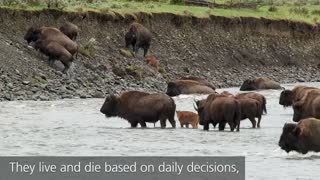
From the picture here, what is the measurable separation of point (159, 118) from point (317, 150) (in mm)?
6793

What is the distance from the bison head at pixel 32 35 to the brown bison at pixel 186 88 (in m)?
5.99

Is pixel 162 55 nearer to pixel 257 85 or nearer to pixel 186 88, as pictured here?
pixel 257 85

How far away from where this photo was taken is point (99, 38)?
158 ft

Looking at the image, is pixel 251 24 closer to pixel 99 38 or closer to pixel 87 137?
pixel 99 38

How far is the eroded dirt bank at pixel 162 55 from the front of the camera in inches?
1542

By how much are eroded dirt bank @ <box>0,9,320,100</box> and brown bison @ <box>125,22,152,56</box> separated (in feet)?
1.98

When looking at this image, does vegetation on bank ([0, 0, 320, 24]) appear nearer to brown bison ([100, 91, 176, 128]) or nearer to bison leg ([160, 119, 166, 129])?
brown bison ([100, 91, 176, 128])

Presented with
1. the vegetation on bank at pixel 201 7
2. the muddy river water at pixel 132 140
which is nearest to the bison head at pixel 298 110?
the muddy river water at pixel 132 140

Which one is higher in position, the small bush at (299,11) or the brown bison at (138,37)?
the brown bison at (138,37)

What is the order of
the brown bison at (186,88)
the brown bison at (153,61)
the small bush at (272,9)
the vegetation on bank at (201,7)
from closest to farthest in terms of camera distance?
the brown bison at (186,88) → the brown bison at (153,61) → the vegetation on bank at (201,7) → the small bush at (272,9)

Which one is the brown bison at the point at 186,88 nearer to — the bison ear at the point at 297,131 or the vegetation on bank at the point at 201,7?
the vegetation on bank at the point at 201,7

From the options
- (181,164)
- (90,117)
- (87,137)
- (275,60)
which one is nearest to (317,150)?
(181,164)

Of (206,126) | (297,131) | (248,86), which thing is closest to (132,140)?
(206,126)

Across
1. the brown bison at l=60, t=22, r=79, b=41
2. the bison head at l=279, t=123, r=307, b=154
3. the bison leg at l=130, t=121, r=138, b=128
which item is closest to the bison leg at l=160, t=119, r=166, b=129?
the bison leg at l=130, t=121, r=138, b=128
